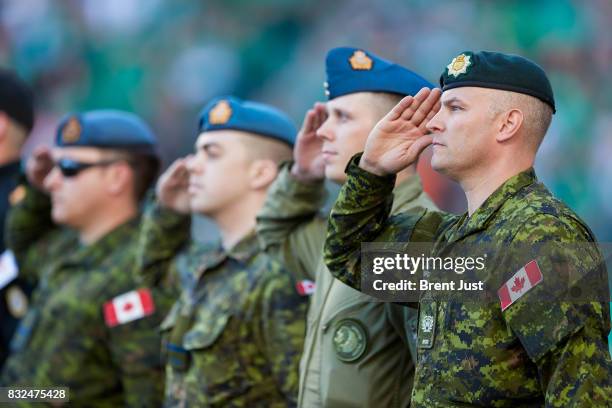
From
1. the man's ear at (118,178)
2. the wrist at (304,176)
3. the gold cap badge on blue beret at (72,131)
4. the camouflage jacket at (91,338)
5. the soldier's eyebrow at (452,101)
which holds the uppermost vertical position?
the soldier's eyebrow at (452,101)

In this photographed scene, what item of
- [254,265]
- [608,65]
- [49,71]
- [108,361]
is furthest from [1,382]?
[49,71]

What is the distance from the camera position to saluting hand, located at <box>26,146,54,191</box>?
6668 millimetres

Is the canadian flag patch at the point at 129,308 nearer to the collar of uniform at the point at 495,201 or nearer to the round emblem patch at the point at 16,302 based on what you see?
the round emblem patch at the point at 16,302

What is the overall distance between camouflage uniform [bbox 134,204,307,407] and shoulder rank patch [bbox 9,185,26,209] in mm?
2085

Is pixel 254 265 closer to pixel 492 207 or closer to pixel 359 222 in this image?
pixel 359 222

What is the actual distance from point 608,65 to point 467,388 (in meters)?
6.36

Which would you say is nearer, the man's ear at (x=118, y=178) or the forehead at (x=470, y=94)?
the forehead at (x=470, y=94)

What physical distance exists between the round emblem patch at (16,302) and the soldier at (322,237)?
245 cm

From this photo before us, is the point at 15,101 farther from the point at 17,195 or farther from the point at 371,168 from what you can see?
the point at 371,168

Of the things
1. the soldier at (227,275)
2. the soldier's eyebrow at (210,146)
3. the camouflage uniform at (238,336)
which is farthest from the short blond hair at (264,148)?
the camouflage uniform at (238,336)

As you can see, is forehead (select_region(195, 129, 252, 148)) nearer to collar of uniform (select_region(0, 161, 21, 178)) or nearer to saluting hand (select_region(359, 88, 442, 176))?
saluting hand (select_region(359, 88, 442, 176))

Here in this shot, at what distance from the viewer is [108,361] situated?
5.82 m

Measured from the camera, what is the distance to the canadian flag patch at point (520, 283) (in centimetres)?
287

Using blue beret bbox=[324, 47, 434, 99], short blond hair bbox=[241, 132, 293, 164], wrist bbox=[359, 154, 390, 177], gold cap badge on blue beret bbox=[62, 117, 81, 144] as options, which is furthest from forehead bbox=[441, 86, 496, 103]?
gold cap badge on blue beret bbox=[62, 117, 81, 144]
